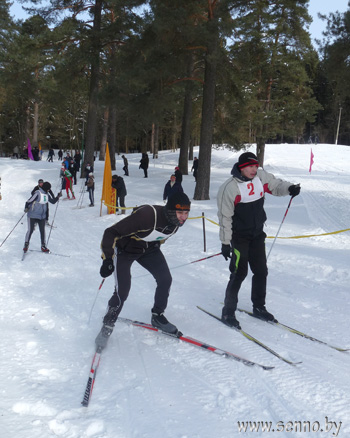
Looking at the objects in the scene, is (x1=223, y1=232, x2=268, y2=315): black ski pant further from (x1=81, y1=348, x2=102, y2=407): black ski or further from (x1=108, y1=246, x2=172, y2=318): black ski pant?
(x1=81, y1=348, x2=102, y2=407): black ski

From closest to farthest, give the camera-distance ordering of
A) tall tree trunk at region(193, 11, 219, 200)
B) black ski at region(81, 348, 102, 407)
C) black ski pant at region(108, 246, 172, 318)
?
black ski at region(81, 348, 102, 407) → black ski pant at region(108, 246, 172, 318) → tall tree trunk at region(193, 11, 219, 200)

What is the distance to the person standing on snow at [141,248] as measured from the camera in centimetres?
404

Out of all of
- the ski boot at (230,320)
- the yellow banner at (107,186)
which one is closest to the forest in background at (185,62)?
the yellow banner at (107,186)

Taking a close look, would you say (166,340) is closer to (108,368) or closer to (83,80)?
(108,368)

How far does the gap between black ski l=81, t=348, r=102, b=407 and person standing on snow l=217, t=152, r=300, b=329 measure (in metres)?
1.76

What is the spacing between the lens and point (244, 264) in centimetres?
478

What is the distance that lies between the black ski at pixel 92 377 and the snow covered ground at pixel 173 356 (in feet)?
0.20

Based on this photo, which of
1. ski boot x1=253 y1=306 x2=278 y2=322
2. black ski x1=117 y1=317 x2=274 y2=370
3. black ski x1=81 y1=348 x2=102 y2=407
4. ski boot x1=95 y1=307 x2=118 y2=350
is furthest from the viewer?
ski boot x1=253 y1=306 x2=278 y2=322

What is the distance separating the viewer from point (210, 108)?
15.3 metres

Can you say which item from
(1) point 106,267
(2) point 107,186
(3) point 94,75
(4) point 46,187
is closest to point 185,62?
(2) point 107,186

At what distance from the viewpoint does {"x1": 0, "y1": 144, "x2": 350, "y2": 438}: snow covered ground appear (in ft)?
9.98

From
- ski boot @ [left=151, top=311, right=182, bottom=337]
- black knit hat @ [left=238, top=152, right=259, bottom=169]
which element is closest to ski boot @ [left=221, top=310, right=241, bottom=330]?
ski boot @ [left=151, top=311, right=182, bottom=337]

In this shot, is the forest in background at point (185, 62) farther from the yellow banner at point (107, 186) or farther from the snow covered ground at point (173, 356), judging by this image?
the snow covered ground at point (173, 356)

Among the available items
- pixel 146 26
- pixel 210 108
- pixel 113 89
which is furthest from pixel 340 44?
pixel 113 89
